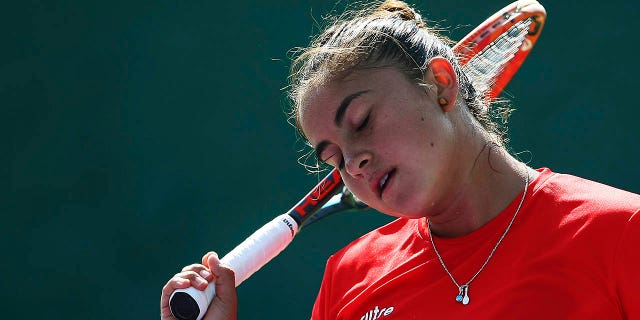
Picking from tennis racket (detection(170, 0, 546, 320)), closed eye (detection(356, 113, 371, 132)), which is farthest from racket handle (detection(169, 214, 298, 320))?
closed eye (detection(356, 113, 371, 132))

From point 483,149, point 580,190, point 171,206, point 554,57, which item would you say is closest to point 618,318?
point 580,190

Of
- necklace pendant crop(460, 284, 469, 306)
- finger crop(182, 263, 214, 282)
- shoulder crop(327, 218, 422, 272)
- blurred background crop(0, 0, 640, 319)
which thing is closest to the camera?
necklace pendant crop(460, 284, 469, 306)

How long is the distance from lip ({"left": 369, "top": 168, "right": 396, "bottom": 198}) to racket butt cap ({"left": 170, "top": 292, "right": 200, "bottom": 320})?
49 centimetres

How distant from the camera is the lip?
1400mm

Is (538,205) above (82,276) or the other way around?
above

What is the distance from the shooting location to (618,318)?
1.23m

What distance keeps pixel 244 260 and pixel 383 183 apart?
62 cm

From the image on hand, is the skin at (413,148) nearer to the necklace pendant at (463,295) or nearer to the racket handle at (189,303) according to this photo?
the necklace pendant at (463,295)

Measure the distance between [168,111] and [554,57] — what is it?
1.51 meters

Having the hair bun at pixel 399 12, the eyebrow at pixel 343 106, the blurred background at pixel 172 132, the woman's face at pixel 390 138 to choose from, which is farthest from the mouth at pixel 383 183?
the blurred background at pixel 172 132

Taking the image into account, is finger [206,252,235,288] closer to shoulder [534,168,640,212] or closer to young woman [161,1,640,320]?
young woman [161,1,640,320]

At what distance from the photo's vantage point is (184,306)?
5.53ft

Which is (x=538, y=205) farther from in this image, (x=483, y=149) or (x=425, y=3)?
(x=425, y=3)

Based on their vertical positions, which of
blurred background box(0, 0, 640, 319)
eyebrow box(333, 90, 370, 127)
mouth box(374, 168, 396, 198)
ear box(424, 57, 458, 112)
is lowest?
blurred background box(0, 0, 640, 319)
